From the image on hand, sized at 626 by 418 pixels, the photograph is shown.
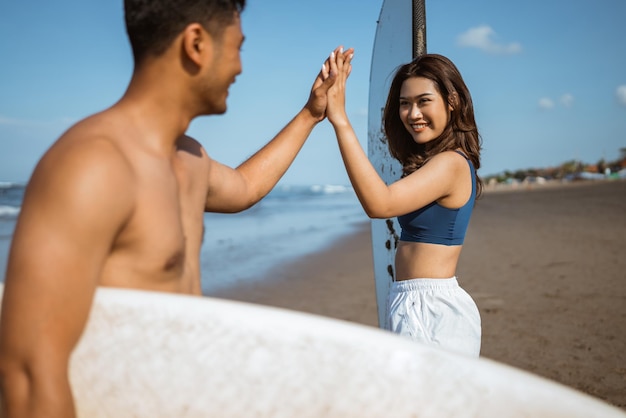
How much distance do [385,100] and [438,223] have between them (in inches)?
62.0

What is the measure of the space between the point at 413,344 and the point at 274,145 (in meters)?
1.24

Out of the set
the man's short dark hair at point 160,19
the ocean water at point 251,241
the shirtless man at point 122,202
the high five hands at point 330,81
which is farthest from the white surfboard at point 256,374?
the ocean water at point 251,241

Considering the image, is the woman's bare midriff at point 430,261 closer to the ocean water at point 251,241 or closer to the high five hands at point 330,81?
the high five hands at point 330,81

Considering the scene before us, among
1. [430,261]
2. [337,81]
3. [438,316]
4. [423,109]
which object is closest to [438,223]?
[430,261]

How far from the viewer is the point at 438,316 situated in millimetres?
2240

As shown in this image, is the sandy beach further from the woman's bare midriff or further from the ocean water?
the woman's bare midriff

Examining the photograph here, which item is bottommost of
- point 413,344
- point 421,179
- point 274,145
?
point 413,344

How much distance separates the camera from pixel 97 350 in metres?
1.08

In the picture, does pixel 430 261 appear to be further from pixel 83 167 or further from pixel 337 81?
pixel 83 167

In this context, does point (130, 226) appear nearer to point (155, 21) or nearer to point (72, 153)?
point (72, 153)

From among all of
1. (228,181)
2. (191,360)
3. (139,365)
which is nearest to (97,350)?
(139,365)

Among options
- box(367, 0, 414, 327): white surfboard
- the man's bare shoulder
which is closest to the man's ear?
the man's bare shoulder

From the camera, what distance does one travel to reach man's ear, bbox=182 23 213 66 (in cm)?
129

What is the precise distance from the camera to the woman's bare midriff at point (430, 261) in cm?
232
